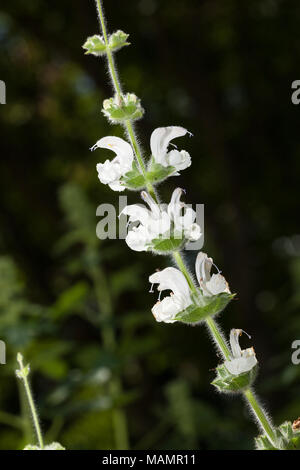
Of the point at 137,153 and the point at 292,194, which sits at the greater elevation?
Result: the point at 292,194

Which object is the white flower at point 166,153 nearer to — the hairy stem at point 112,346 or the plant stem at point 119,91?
the plant stem at point 119,91

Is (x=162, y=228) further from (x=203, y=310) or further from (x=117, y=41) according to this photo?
(x=117, y=41)

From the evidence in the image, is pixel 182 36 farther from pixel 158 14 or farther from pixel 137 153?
pixel 137 153

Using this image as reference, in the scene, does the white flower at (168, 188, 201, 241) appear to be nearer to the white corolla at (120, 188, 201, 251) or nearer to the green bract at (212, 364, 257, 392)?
the white corolla at (120, 188, 201, 251)

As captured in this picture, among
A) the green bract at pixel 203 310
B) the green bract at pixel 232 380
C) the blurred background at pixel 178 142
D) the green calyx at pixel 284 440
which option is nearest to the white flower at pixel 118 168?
the green bract at pixel 203 310
